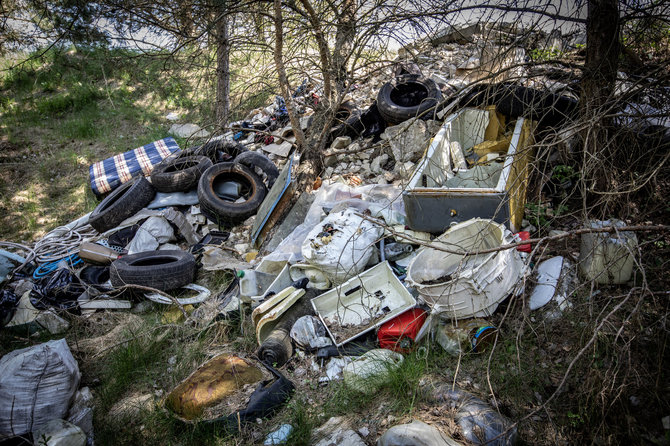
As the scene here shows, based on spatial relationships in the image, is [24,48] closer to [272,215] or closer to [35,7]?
[35,7]

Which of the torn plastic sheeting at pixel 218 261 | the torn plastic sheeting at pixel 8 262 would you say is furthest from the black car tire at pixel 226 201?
the torn plastic sheeting at pixel 8 262

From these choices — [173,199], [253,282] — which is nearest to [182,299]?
[253,282]

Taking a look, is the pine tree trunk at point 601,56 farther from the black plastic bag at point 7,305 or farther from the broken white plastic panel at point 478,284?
the black plastic bag at point 7,305

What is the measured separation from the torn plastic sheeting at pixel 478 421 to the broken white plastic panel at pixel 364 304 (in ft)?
2.92

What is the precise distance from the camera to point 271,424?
2.78m

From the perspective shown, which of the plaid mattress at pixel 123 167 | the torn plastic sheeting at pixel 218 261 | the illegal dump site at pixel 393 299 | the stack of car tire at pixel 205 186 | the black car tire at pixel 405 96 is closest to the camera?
the illegal dump site at pixel 393 299

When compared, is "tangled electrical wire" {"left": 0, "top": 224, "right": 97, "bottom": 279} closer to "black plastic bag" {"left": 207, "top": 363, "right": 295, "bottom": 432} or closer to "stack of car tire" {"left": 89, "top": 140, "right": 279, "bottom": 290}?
"stack of car tire" {"left": 89, "top": 140, "right": 279, "bottom": 290}

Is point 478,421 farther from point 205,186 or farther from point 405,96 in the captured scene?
point 405,96

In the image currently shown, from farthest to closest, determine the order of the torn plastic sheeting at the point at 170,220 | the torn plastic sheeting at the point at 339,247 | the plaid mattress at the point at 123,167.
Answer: the plaid mattress at the point at 123,167 → the torn plastic sheeting at the point at 170,220 → the torn plastic sheeting at the point at 339,247

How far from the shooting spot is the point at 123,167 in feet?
23.0

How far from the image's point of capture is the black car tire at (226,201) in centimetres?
570

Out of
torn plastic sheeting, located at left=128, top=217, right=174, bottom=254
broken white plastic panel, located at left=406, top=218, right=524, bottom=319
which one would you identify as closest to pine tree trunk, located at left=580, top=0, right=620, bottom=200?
broken white plastic panel, located at left=406, top=218, right=524, bottom=319

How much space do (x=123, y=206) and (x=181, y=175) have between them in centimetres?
89

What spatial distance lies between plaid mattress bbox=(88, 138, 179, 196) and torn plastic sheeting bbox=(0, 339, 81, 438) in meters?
4.31
